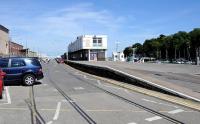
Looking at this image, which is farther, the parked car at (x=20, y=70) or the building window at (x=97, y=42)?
the building window at (x=97, y=42)

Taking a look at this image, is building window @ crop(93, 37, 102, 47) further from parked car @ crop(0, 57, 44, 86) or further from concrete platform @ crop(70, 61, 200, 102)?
parked car @ crop(0, 57, 44, 86)

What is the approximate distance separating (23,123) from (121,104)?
16.6 feet

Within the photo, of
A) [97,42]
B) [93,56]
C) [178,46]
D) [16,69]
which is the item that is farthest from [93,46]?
[16,69]

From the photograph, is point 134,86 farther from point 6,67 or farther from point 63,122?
point 63,122

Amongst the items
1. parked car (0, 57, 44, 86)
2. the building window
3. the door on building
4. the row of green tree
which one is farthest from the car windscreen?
the building window

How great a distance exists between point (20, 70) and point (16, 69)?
0.26 meters

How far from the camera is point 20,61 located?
2648cm

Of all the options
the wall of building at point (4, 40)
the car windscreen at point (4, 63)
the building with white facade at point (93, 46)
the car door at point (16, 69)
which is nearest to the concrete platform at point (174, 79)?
the car door at point (16, 69)

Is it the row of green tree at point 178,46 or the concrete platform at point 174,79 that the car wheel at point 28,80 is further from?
the row of green tree at point 178,46

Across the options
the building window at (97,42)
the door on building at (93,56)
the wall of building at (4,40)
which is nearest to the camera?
the wall of building at (4,40)

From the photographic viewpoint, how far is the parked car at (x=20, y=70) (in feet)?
84.5

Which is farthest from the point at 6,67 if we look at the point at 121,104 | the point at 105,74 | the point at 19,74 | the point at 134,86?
the point at 121,104

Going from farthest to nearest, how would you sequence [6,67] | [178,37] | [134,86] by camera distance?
[178,37], [6,67], [134,86]

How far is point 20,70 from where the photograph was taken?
26.2 metres
